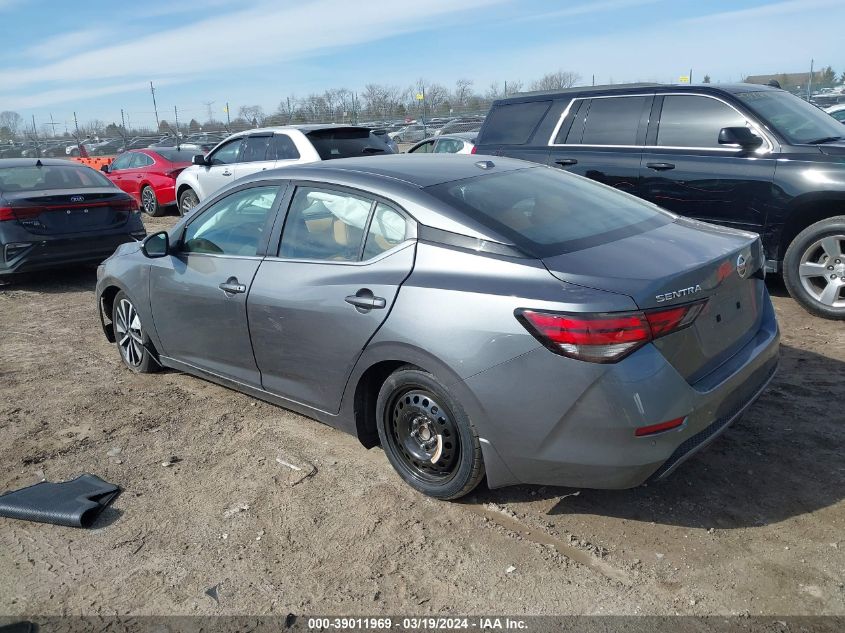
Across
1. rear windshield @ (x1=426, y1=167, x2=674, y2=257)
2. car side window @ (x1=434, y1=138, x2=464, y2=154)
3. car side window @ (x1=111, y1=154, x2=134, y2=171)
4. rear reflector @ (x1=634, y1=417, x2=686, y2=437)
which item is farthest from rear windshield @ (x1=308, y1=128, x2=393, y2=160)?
rear reflector @ (x1=634, y1=417, x2=686, y2=437)

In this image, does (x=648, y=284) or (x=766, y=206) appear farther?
(x=766, y=206)

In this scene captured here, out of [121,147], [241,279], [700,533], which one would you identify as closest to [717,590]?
[700,533]

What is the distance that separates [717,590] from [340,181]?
259 cm

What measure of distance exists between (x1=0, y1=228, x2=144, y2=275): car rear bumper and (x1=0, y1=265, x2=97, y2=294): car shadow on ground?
39cm

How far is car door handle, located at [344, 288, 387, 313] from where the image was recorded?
333cm

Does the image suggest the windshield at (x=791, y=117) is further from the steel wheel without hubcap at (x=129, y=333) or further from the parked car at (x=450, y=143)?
the parked car at (x=450, y=143)

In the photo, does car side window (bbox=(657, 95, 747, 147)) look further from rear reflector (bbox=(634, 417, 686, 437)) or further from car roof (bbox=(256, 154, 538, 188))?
rear reflector (bbox=(634, 417, 686, 437))

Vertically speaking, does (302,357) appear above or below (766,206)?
below

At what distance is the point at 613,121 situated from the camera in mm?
6977

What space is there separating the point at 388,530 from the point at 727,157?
4743 millimetres

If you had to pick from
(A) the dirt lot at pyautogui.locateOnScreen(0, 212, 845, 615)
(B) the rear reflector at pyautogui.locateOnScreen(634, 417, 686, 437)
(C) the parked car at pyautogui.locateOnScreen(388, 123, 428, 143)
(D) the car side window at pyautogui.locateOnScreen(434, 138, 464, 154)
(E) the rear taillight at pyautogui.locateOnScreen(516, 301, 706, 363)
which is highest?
(C) the parked car at pyautogui.locateOnScreen(388, 123, 428, 143)

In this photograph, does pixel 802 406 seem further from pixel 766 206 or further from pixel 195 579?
pixel 195 579

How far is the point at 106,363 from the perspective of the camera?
18.7 feet

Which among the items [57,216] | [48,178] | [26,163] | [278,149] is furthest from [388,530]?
[278,149]
